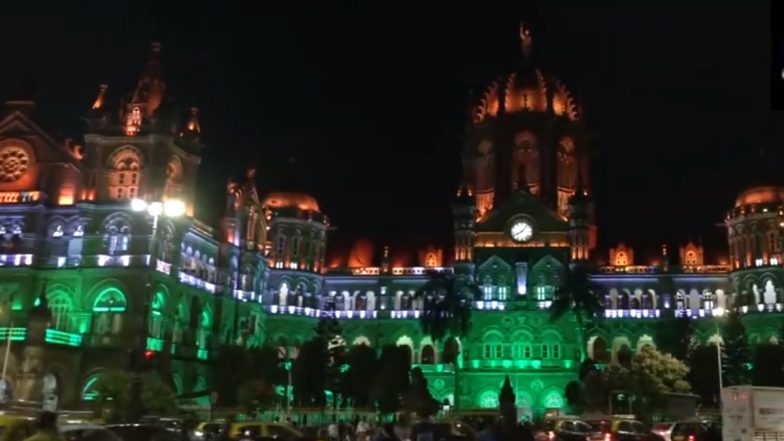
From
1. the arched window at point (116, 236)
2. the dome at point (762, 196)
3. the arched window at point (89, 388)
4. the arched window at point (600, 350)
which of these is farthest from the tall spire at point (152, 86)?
the dome at point (762, 196)

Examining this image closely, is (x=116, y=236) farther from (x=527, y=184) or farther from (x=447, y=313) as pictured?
(x=527, y=184)

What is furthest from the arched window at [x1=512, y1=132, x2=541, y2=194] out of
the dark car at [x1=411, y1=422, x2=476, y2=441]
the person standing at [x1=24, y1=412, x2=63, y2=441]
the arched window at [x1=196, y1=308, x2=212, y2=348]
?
the person standing at [x1=24, y1=412, x2=63, y2=441]

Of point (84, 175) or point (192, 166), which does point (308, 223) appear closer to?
point (192, 166)

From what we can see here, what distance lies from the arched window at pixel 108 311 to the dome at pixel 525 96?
53.5 meters

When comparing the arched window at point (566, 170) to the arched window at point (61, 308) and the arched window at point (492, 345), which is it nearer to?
the arched window at point (492, 345)

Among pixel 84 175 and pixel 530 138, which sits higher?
pixel 530 138

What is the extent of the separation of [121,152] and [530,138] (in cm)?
4939

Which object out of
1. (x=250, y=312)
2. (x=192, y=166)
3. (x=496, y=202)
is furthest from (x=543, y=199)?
(x=192, y=166)

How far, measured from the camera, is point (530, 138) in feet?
333

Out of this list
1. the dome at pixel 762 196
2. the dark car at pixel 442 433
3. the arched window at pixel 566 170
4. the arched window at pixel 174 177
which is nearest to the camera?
the dark car at pixel 442 433

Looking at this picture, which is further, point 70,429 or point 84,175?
point 84,175

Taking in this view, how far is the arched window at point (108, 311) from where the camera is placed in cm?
6512

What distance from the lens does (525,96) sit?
103312mm

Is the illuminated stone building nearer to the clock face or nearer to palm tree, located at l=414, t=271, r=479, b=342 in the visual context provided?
the clock face
